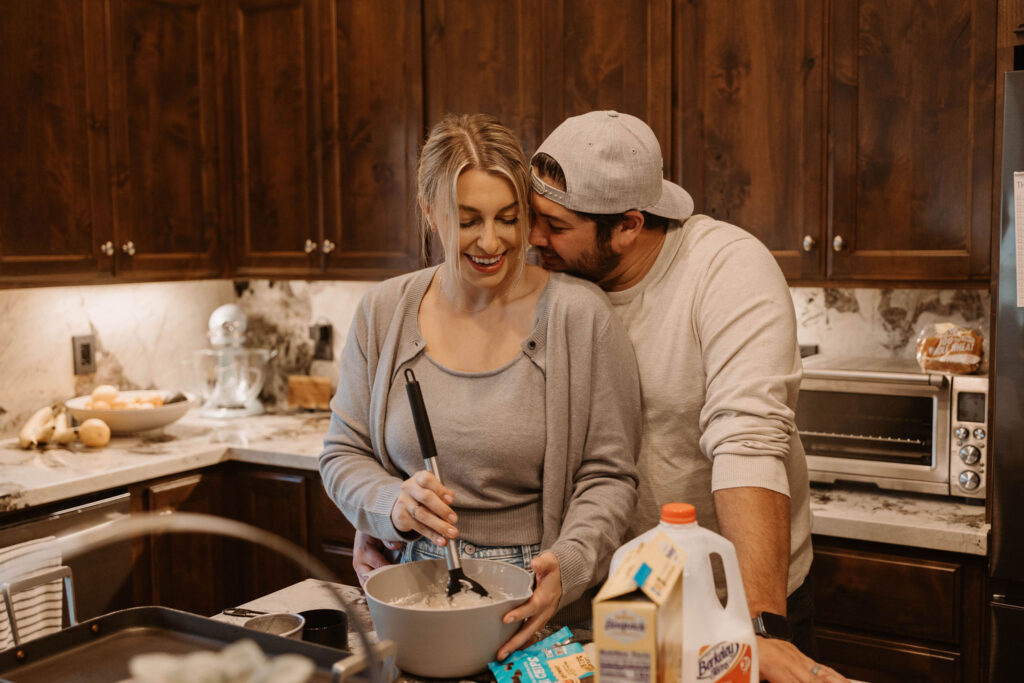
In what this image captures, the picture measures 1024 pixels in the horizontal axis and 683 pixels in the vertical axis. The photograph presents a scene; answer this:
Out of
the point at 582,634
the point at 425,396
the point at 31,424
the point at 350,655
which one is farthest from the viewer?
the point at 31,424

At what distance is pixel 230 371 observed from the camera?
3.38 m

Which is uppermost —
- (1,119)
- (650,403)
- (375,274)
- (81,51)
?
(81,51)

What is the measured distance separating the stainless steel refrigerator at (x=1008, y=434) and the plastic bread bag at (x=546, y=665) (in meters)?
1.25

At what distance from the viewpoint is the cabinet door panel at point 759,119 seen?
2410 mm

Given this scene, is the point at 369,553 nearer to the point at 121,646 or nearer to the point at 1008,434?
the point at 121,646

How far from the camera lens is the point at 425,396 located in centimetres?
153

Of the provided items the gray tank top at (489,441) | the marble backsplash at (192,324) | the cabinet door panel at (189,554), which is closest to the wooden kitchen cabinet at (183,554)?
the cabinet door panel at (189,554)

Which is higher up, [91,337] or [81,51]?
[81,51]

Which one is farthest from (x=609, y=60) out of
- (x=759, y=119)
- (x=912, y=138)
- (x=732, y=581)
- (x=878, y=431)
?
(x=732, y=581)

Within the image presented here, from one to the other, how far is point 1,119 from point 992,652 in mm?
2774

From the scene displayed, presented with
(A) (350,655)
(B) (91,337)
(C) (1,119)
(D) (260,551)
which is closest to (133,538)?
(D) (260,551)

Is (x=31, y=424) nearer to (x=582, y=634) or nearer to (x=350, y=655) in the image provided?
(x=582, y=634)

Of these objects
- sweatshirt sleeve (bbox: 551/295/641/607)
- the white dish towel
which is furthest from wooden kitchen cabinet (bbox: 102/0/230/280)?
sweatshirt sleeve (bbox: 551/295/641/607)

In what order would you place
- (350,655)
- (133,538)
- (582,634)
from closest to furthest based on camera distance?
1. (350,655)
2. (582,634)
3. (133,538)
